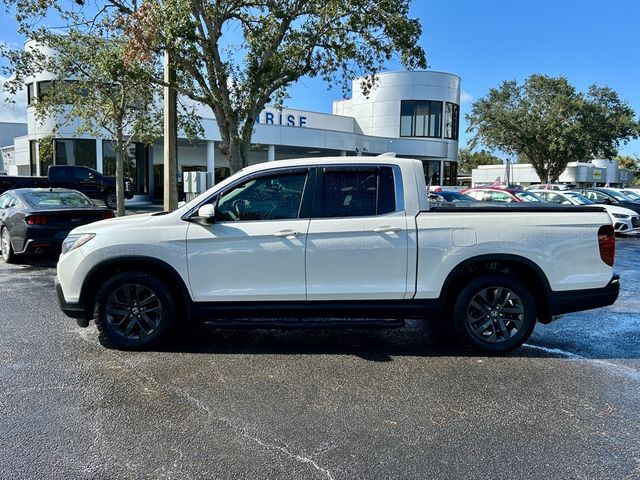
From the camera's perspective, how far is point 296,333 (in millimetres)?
5699

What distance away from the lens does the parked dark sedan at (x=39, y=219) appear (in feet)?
30.1

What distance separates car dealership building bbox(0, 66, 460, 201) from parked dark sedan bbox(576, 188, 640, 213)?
11205 millimetres

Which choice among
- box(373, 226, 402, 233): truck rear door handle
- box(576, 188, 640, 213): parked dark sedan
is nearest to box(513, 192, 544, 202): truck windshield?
box(576, 188, 640, 213): parked dark sedan

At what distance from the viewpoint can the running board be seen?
4.79 metres

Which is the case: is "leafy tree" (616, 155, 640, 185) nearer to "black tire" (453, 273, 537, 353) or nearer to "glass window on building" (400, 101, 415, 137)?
"glass window on building" (400, 101, 415, 137)

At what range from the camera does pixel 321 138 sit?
30812 millimetres

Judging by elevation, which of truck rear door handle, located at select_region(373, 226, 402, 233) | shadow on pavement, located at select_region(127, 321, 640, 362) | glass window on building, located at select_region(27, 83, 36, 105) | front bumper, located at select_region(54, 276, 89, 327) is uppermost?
glass window on building, located at select_region(27, 83, 36, 105)

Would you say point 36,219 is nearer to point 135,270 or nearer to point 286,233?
point 135,270

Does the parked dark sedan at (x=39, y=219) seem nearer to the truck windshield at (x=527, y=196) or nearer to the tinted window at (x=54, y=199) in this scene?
the tinted window at (x=54, y=199)

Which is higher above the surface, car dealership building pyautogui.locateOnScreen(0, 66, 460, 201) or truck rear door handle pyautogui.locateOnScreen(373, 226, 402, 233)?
car dealership building pyautogui.locateOnScreen(0, 66, 460, 201)

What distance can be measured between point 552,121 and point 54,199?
35.7m

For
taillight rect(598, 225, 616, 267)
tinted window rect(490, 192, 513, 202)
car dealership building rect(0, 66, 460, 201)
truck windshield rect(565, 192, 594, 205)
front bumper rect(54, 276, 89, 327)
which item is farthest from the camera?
car dealership building rect(0, 66, 460, 201)

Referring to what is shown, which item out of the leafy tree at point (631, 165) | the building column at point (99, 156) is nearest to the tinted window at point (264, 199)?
the building column at point (99, 156)

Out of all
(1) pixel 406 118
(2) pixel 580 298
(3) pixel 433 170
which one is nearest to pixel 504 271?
(2) pixel 580 298
